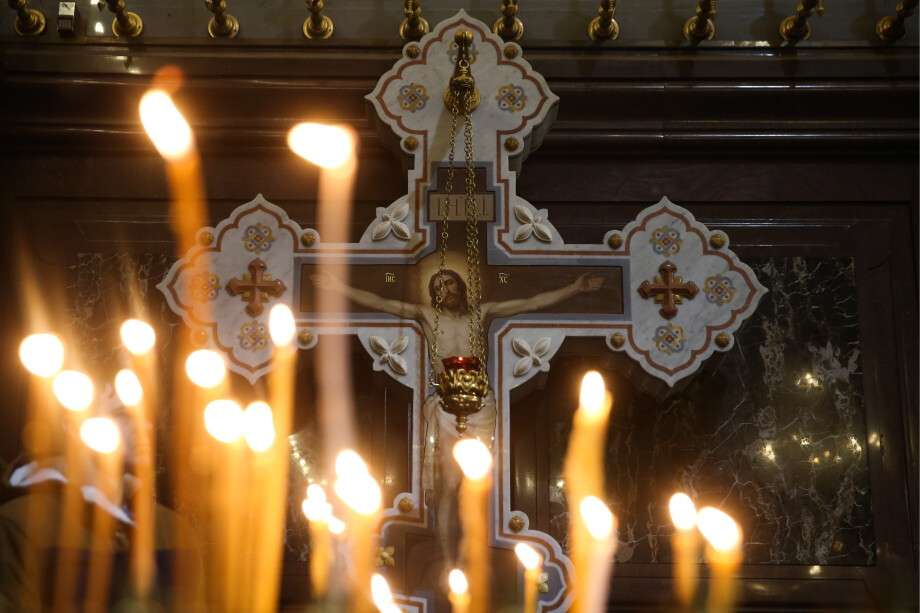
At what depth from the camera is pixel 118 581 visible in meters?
3.66

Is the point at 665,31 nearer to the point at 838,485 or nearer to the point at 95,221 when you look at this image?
the point at 838,485

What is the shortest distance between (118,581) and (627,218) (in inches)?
80.1

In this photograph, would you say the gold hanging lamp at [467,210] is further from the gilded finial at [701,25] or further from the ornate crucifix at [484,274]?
the gilded finial at [701,25]

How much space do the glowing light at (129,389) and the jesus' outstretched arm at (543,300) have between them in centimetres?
117

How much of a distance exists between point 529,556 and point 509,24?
1.91m

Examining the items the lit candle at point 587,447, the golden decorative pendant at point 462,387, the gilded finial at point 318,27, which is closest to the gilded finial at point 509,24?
the gilded finial at point 318,27

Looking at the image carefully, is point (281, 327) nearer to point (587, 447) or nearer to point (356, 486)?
point (356, 486)

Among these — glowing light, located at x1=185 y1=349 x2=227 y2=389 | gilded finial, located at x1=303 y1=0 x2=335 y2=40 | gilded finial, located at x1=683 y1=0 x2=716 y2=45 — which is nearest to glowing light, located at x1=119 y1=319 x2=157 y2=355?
glowing light, located at x1=185 y1=349 x2=227 y2=389

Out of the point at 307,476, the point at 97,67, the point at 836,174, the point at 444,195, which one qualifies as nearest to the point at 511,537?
the point at 307,476

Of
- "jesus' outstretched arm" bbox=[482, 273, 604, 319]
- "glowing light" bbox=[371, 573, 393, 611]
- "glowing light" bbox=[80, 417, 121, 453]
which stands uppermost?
"jesus' outstretched arm" bbox=[482, 273, 604, 319]

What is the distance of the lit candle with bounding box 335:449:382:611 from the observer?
3527mm

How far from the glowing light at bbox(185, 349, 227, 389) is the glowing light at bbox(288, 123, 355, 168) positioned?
0.87 meters

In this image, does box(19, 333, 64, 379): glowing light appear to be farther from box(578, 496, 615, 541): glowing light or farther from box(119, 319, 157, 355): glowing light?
box(578, 496, 615, 541): glowing light

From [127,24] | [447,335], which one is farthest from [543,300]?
[127,24]
